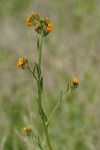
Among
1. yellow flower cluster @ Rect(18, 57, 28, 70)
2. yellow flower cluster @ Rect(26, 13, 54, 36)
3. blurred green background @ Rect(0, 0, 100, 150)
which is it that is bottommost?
blurred green background @ Rect(0, 0, 100, 150)

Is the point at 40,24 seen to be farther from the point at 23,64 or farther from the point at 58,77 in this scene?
the point at 58,77

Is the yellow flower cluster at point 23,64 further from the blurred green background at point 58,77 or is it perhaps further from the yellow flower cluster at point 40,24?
the blurred green background at point 58,77

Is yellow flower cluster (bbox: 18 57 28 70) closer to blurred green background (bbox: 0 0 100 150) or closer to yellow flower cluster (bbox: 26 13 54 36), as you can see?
yellow flower cluster (bbox: 26 13 54 36)

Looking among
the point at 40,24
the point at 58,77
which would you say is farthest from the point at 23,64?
the point at 58,77

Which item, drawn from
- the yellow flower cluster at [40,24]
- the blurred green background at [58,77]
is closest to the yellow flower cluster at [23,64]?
the yellow flower cluster at [40,24]

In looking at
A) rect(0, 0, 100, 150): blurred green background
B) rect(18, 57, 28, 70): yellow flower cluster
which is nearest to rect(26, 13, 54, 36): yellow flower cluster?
rect(18, 57, 28, 70): yellow flower cluster

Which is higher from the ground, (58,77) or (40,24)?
(40,24)

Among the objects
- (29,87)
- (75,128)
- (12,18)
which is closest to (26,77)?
(29,87)
